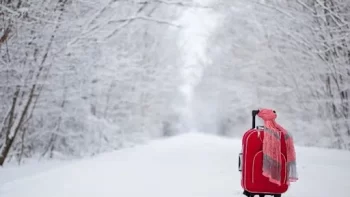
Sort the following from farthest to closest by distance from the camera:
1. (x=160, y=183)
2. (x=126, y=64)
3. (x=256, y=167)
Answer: (x=126, y=64)
(x=160, y=183)
(x=256, y=167)

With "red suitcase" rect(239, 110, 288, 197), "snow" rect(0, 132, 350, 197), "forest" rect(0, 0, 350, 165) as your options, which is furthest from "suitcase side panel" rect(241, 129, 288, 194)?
"forest" rect(0, 0, 350, 165)

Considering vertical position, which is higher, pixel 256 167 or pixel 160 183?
pixel 256 167

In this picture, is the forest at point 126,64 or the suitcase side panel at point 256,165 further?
the forest at point 126,64

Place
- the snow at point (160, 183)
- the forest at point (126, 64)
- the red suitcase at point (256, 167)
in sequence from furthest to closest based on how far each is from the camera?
the forest at point (126, 64)
the snow at point (160, 183)
the red suitcase at point (256, 167)

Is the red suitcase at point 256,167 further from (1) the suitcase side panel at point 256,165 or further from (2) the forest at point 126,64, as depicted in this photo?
(2) the forest at point 126,64

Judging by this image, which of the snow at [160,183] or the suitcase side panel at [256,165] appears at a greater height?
the suitcase side panel at [256,165]

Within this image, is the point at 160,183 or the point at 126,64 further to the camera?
the point at 126,64

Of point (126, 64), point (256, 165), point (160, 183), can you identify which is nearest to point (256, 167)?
point (256, 165)

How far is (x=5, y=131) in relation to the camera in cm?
1053

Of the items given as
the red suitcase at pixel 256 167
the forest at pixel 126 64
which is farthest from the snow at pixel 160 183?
the forest at pixel 126 64

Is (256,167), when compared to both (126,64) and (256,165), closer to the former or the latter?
(256,165)

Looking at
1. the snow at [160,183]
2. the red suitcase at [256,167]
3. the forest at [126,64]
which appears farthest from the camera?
the forest at [126,64]

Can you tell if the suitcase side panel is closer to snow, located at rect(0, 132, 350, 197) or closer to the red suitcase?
the red suitcase

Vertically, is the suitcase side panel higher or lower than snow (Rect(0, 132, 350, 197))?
higher
